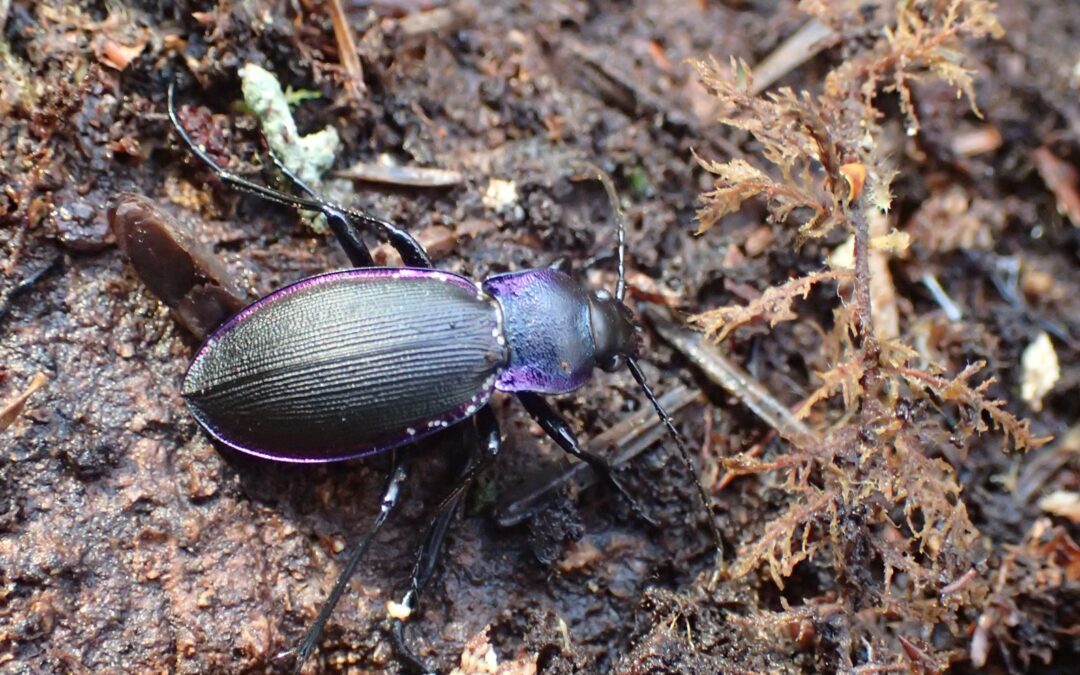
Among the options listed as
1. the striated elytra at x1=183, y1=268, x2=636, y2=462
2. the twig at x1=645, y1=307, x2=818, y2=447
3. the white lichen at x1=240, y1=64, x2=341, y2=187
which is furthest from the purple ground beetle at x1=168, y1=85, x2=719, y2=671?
the twig at x1=645, y1=307, x2=818, y2=447

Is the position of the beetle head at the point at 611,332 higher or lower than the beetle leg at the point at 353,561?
higher

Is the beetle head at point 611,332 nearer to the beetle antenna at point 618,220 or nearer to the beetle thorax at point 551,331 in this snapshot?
the beetle thorax at point 551,331

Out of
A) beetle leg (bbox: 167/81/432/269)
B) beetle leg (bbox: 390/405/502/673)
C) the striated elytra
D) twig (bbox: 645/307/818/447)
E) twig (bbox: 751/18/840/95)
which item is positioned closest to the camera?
the striated elytra

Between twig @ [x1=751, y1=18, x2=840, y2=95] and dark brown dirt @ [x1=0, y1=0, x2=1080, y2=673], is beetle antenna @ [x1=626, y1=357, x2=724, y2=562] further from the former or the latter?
twig @ [x1=751, y1=18, x2=840, y2=95]

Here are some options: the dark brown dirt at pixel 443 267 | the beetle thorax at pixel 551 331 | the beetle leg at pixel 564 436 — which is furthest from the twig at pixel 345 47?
the beetle leg at pixel 564 436

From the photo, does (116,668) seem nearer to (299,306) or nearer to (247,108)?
(299,306)

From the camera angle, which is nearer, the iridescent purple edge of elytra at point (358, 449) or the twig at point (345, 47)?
the iridescent purple edge of elytra at point (358, 449)
